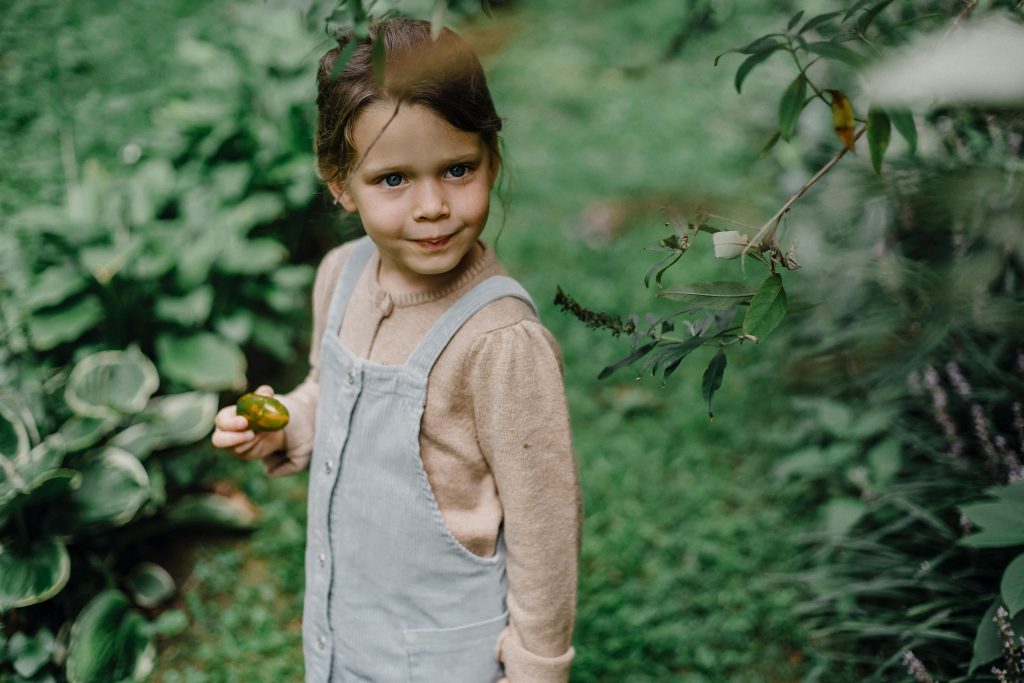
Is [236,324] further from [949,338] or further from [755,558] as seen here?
[949,338]

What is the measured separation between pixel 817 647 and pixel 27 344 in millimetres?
2471

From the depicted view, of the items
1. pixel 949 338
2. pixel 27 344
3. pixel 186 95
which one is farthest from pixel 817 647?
pixel 186 95

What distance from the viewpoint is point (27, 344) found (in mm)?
2590

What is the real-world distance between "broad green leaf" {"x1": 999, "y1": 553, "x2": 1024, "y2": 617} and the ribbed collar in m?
1.11

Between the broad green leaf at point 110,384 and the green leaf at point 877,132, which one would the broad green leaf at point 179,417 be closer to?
the broad green leaf at point 110,384

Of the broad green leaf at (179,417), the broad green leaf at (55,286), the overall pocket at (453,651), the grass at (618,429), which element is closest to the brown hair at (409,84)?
the grass at (618,429)

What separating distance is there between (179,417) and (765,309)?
2.11 metres

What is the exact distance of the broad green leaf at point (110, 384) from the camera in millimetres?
2484

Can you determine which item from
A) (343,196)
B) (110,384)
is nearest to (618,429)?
(110,384)

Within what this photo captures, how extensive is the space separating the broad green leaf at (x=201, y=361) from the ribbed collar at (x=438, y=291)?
4.81ft

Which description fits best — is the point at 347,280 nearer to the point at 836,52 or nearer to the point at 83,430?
the point at 836,52

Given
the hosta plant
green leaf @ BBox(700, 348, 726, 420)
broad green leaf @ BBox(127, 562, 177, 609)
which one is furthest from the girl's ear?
broad green leaf @ BBox(127, 562, 177, 609)

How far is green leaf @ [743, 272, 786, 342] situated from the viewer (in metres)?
1.12

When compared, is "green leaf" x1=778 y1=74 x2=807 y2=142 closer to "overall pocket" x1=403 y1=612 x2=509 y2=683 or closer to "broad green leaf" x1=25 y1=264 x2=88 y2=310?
"overall pocket" x1=403 y1=612 x2=509 y2=683
